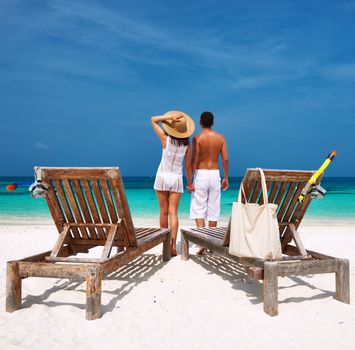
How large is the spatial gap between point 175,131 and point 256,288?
231 cm

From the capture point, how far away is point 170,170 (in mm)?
5371

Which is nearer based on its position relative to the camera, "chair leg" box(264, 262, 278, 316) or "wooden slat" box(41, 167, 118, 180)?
"chair leg" box(264, 262, 278, 316)

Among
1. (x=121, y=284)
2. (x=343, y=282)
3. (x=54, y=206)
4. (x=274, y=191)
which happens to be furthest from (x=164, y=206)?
(x=343, y=282)

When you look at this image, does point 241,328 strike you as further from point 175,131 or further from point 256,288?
point 175,131

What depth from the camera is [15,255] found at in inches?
236

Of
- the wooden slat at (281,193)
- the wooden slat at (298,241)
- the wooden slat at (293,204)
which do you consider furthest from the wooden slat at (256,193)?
the wooden slat at (298,241)

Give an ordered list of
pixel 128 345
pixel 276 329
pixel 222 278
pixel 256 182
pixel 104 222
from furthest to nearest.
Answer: pixel 222 278 → pixel 104 222 → pixel 256 182 → pixel 276 329 → pixel 128 345

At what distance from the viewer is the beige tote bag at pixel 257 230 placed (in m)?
3.22

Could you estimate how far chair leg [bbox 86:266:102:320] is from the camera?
10.2 ft

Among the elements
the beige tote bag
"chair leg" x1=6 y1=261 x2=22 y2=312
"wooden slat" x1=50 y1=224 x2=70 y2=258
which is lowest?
"chair leg" x1=6 y1=261 x2=22 y2=312

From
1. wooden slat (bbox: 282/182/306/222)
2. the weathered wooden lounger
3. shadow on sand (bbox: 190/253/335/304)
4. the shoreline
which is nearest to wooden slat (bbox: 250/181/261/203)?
the weathered wooden lounger

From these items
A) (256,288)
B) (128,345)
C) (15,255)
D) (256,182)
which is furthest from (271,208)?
(15,255)

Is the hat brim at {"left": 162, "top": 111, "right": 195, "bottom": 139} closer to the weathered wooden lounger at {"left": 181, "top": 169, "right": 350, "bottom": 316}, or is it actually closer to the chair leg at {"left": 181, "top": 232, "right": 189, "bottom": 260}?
the chair leg at {"left": 181, "top": 232, "right": 189, "bottom": 260}

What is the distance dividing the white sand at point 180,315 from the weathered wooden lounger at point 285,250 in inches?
8.1
